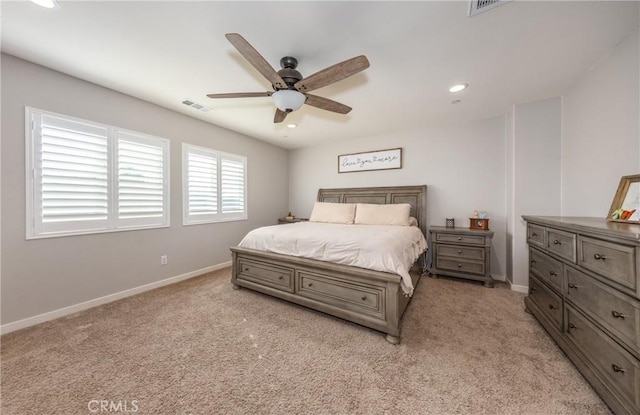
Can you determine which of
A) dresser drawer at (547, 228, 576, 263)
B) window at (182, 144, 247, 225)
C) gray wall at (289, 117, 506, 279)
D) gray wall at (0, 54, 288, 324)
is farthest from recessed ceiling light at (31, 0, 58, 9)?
gray wall at (289, 117, 506, 279)

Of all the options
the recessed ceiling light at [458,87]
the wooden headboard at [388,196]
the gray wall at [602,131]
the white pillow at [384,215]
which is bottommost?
the white pillow at [384,215]

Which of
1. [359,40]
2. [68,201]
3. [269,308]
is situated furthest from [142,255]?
[359,40]

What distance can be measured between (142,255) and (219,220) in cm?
123

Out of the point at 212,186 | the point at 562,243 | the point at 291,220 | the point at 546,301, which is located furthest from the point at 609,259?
the point at 212,186

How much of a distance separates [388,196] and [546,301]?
2568 millimetres

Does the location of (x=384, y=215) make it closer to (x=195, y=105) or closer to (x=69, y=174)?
(x=195, y=105)

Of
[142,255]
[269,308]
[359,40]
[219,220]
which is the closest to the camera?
[359,40]

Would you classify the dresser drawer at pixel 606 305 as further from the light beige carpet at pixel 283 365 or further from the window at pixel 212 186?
the window at pixel 212 186

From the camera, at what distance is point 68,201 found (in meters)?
2.38

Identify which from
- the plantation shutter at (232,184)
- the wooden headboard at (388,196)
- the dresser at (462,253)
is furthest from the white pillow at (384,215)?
the plantation shutter at (232,184)

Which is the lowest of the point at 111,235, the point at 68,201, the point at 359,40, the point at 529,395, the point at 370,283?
the point at 529,395

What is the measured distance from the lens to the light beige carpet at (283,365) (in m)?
1.35

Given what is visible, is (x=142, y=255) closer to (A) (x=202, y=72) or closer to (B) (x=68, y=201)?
(B) (x=68, y=201)

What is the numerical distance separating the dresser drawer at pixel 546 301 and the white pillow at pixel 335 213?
2415 millimetres
